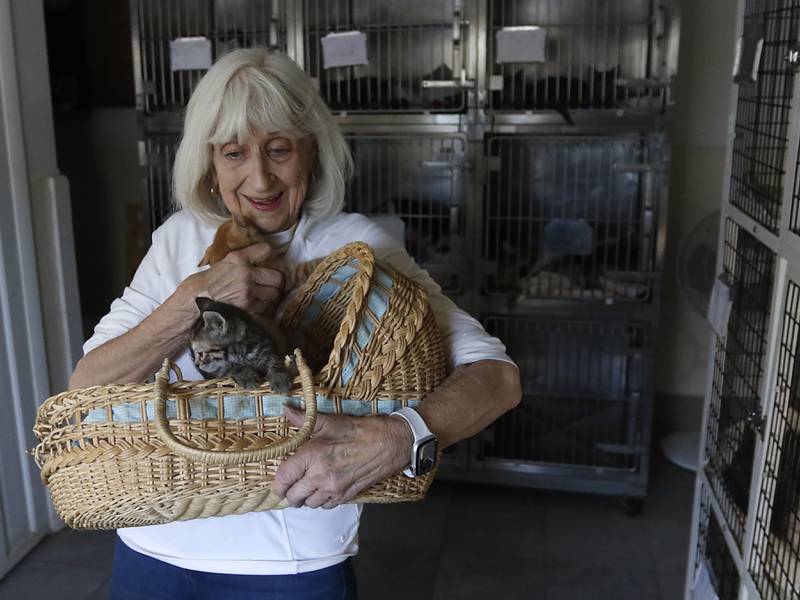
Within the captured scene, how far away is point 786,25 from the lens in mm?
1813

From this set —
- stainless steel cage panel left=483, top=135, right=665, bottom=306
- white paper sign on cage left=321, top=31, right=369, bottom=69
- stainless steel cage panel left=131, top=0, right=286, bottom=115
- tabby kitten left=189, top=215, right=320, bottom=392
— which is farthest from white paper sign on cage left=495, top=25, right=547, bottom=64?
tabby kitten left=189, top=215, right=320, bottom=392

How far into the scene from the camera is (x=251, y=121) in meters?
1.33

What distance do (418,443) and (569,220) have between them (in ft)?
6.02

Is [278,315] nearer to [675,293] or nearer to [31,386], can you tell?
[31,386]

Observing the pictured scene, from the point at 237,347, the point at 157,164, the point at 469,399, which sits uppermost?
the point at 157,164

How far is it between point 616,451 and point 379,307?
2.06 meters

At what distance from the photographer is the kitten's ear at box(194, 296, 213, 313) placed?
3.70 feet

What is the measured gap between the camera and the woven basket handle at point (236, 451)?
97 cm

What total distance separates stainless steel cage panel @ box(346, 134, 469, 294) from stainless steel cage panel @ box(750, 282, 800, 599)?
1495mm

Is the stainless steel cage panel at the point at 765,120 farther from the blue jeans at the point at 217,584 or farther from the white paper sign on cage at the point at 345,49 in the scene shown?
the white paper sign on cage at the point at 345,49

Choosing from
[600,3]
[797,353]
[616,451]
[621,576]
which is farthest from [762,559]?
[600,3]

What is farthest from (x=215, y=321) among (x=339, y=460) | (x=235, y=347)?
(x=339, y=460)

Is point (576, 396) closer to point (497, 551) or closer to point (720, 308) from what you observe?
point (497, 551)

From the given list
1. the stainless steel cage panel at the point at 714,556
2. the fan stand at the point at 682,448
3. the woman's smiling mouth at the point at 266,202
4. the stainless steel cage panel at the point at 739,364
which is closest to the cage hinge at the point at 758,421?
the stainless steel cage panel at the point at 739,364
